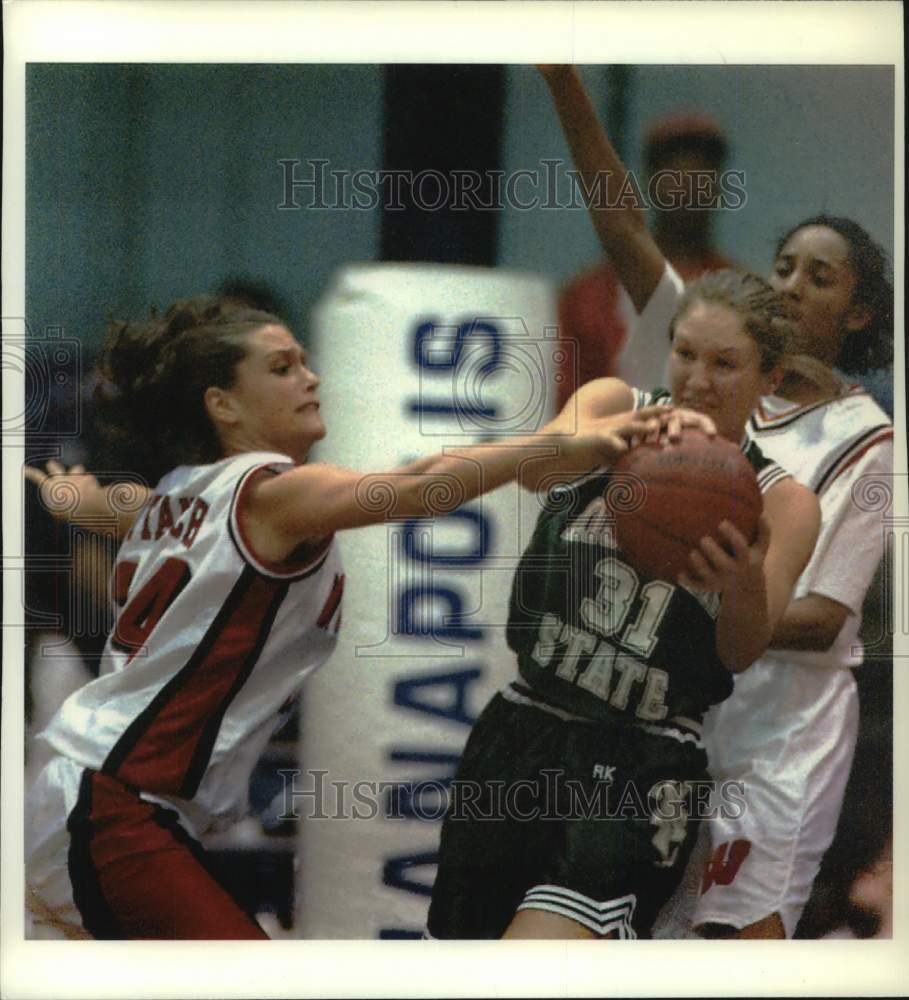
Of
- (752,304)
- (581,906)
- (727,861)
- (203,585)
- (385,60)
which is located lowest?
(581,906)

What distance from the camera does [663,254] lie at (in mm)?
3217

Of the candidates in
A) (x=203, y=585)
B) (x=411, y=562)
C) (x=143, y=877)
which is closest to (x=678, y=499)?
(x=411, y=562)

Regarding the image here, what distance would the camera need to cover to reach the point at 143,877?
10.4 ft

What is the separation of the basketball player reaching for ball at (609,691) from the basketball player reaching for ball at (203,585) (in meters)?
0.14

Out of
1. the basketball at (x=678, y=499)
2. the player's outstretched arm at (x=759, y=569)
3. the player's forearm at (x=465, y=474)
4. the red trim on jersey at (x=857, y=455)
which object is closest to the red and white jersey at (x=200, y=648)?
the player's forearm at (x=465, y=474)

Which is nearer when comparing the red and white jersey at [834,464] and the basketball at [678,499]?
the basketball at [678,499]

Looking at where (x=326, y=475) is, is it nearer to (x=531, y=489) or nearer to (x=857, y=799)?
(x=531, y=489)

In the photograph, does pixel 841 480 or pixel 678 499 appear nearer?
pixel 678 499

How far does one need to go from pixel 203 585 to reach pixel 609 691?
36.1 inches

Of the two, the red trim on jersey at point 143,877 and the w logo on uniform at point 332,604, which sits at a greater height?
the w logo on uniform at point 332,604

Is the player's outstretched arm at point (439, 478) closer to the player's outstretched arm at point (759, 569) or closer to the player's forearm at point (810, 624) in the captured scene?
the player's outstretched arm at point (759, 569)

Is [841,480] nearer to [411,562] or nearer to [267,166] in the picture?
[411,562]

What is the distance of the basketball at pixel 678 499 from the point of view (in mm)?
3104

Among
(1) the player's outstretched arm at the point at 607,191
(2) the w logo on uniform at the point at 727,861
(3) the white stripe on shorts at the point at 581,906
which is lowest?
(3) the white stripe on shorts at the point at 581,906
